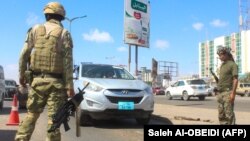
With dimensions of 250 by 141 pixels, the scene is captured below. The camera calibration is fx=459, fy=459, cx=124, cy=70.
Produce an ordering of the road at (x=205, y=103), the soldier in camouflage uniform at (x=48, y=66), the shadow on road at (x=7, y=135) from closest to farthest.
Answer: the soldier in camouflage uniform at (x=48, y=66)
the shadow on road at (x=7, y=135)
the road at (x=205, y=103)

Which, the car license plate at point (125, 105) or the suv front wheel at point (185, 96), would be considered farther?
the suv front wheel at point (185, 96)

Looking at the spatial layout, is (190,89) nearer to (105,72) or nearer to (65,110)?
(105,72)

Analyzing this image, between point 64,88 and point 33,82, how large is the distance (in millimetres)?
410

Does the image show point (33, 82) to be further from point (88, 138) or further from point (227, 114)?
point (227, 114)

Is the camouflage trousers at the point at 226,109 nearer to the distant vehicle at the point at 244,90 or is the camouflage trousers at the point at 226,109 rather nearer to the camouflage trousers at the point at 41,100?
the camouflage trousers at the point at 41,100

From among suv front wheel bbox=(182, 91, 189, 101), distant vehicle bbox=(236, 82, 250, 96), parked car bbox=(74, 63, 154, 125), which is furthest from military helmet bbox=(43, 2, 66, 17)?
distant vehicle bbox=(236, 82, 250, 96)

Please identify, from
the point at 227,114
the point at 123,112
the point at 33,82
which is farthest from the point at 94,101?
the point at 33,82

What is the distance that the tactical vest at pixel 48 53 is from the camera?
5777 millimetres

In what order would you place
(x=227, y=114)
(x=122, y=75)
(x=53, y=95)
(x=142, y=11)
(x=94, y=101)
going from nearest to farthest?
(x=53, y=95) < (x=227, y=114) < (x=94, y=101) < (x=122, y=75) < (x=142, y=11)

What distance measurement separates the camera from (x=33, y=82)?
5.84 meters

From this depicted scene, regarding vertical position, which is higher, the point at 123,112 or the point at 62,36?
the point at 62,36

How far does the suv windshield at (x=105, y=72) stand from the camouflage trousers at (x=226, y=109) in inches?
143

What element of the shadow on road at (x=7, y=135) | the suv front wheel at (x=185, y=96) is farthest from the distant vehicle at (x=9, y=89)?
the shadow on road at (x=7, y=135)

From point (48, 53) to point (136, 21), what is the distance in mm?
20087
